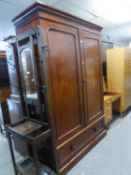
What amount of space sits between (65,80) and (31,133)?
2.68ft

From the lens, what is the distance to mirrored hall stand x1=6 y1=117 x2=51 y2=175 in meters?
1.63

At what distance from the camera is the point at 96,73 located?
276 centimetres

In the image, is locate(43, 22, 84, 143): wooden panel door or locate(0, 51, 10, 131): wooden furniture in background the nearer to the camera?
locate(43, 22, 84, 143): wooden panel door

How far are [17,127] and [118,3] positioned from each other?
293cm

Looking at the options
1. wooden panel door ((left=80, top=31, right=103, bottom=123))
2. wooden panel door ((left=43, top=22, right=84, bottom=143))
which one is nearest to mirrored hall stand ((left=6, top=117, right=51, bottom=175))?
wooden panel door ((left=43, top=22, right=84, bottom=143))

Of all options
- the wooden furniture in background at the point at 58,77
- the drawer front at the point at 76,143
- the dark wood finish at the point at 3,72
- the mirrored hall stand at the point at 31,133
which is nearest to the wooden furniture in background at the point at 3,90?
the dark wood finish at the point at 3,72

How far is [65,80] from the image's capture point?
81.6 inches

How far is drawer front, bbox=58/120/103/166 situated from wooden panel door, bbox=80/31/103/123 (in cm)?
21

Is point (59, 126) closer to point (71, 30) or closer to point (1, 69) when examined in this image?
point (71, 30)

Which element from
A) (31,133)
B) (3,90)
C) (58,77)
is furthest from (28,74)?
(3,90)

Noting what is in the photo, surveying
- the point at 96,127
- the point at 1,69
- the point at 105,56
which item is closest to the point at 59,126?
the point at 96,127

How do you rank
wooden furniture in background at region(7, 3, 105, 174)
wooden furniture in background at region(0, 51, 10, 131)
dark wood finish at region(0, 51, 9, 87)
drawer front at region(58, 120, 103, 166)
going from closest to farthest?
1. wooden furniture in background at region(7, 3, 105, 174)
2. drawer front at region(58, 120, 103, 166)
3. wooden furniture in background at region(0, 51, 10, 131)
4. dark wood finish at region(0, 51, 9, 87)

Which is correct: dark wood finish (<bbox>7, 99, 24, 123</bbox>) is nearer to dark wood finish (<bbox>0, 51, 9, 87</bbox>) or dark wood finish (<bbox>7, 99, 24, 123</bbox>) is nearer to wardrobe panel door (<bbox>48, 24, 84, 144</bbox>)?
wardrobe panel door (<bbox>48, 24, 84, 144</bbox>)

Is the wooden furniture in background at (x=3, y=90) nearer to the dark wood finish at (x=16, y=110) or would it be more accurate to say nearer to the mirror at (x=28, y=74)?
the dark wood finish at (x=16, y=110)
